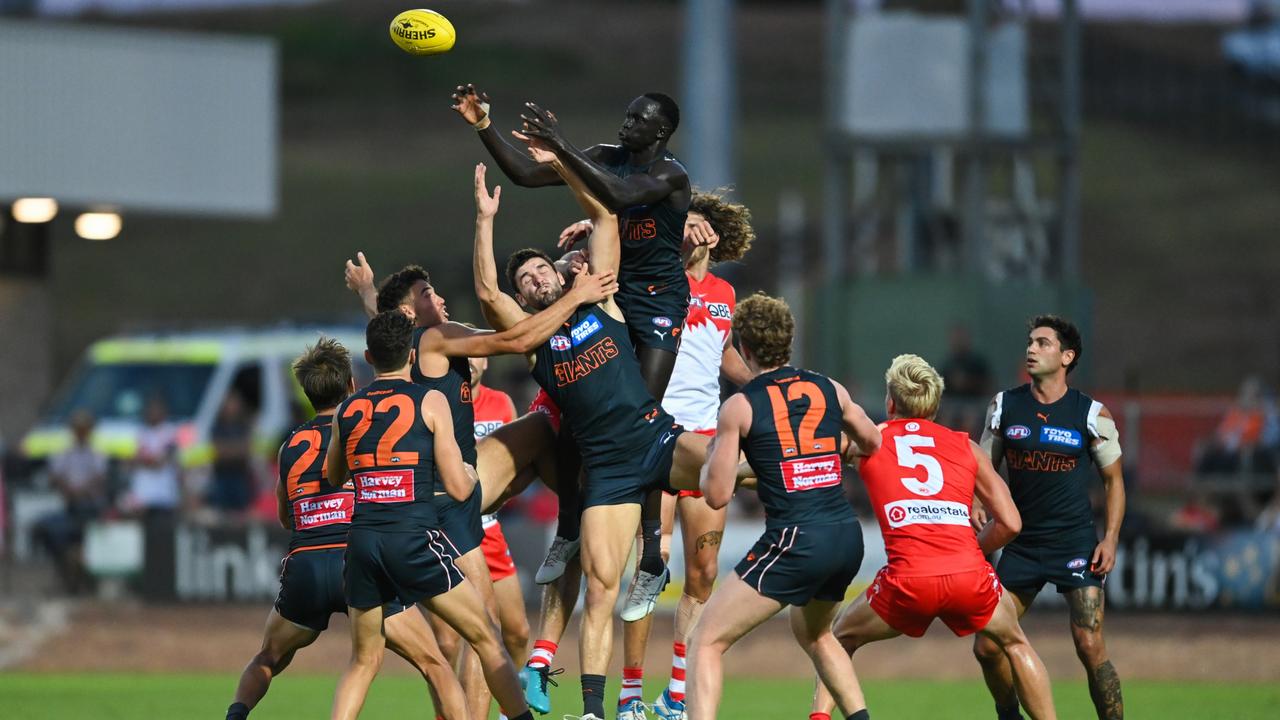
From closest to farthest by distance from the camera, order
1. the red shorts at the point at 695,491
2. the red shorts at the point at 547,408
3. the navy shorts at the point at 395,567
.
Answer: the navy shorts at the point at 395,567
the red shorts at the point at 695,491
the red shorts at the point at 547,408

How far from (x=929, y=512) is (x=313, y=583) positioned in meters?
3.55

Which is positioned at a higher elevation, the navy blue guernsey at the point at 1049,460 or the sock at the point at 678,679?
the navy blue guernsey at the point at 1049,460

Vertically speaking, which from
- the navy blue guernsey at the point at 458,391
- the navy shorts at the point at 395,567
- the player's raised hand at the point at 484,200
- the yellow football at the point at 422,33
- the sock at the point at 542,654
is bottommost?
the sock at the point at 542,654

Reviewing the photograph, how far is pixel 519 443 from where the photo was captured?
11.4 metres

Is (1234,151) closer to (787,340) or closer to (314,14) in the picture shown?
(314,14)

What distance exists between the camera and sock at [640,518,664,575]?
443 inches

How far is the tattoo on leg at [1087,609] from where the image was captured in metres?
11.7

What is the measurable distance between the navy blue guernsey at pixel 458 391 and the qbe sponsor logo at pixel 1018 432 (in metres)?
3.34

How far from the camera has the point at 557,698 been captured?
1703cm

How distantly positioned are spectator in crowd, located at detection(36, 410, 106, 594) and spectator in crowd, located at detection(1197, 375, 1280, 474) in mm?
13162

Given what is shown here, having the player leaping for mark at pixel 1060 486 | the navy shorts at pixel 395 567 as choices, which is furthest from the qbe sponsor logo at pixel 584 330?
the player leaping for mark at pixel 1060 486

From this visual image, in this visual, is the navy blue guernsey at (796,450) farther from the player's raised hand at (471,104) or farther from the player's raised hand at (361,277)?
the player's raised hand at (361,277)

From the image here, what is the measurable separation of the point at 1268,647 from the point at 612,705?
800 centimetres

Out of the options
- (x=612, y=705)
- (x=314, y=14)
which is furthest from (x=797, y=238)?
(x=314, y=14)
